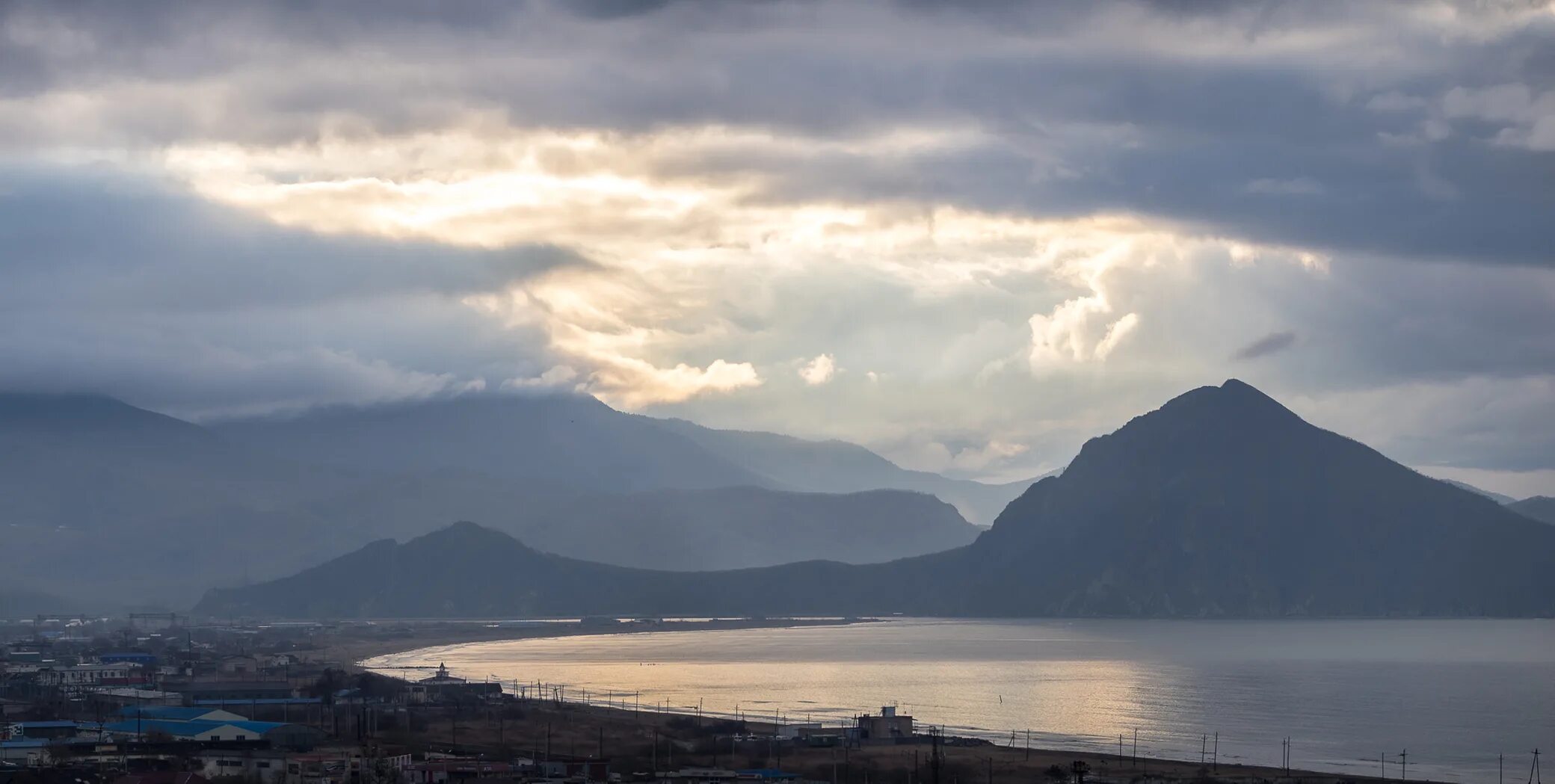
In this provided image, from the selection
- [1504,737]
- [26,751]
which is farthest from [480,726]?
[1504,737]

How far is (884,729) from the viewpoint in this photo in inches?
6038

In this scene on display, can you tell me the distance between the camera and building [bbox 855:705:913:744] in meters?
150

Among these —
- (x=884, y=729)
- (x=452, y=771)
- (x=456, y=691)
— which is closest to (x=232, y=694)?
(x=456, y=691)

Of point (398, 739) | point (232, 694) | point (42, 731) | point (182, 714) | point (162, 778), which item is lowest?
point (398, 739)

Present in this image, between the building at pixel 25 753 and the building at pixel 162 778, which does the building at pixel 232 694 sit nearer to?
the building at pixel 25 753

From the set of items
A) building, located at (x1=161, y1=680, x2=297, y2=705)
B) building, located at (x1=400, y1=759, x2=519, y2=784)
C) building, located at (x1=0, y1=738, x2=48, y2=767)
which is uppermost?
building, located at (x1=400, y1=759, x2=519, y2=784)

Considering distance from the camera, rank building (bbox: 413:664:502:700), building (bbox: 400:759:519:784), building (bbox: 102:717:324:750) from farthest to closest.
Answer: building (bbox: 413:664:502:700) < building (bbox: 102:717:324:750) < building (bbox: 400:759:519:784)

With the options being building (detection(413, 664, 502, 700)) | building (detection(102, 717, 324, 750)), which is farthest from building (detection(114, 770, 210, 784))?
building (detection(413, 664, 502, 700))

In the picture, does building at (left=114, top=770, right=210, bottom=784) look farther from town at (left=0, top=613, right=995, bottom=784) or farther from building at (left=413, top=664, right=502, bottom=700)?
building at (left=413, top=664, right=502, bottom=700)

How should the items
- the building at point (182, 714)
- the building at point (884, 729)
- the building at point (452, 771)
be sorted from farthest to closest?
1. the building at point (884, 729)
2. the building at point (182, 714)
3. the building at point (452, 771)

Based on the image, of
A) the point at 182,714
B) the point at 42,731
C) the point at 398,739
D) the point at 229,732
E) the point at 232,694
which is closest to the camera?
the point at 229,732

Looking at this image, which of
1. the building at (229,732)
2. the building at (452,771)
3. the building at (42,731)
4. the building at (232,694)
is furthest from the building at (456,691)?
the building at (452,771)

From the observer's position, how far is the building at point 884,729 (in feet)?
494

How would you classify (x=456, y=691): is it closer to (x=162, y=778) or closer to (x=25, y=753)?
(x=25, y=753)
